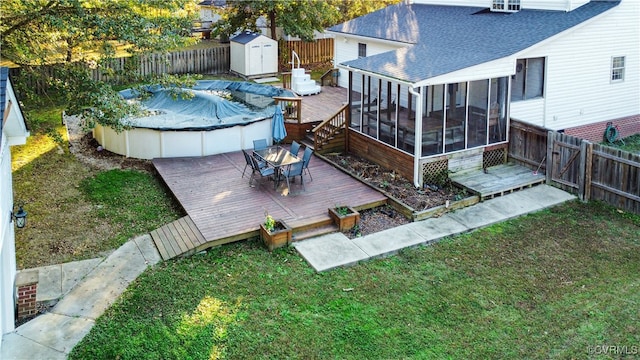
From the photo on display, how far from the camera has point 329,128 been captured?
16688 mm

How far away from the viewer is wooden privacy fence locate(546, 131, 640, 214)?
12578 millimetres

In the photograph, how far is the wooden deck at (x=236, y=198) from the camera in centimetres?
1154

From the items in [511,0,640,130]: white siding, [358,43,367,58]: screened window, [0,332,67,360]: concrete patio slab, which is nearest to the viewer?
[0,332,67,360]: concrete patio slab

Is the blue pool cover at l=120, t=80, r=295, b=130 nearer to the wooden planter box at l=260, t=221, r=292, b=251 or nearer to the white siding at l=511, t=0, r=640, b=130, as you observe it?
the wooden planter box at l=260, t=221, r=292, b=251

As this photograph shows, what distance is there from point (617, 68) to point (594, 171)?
5.63 meters

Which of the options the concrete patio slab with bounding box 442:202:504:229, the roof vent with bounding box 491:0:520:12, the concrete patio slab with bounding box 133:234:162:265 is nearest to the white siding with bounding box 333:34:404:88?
the roof vent with bounding box 491:0:520:12

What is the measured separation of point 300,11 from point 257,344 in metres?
21.7

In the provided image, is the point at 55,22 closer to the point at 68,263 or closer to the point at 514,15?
the point at 68,263

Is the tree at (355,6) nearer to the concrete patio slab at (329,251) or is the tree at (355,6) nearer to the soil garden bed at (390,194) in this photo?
the soil garden bed at (390,194)

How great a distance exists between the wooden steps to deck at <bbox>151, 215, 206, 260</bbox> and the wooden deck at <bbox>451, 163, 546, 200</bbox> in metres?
6.45

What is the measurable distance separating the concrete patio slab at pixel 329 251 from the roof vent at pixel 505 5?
11.7m

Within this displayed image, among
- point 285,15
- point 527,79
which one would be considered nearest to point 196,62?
point 285,15

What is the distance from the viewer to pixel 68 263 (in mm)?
10734

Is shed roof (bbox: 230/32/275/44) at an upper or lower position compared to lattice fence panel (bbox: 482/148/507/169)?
upper
